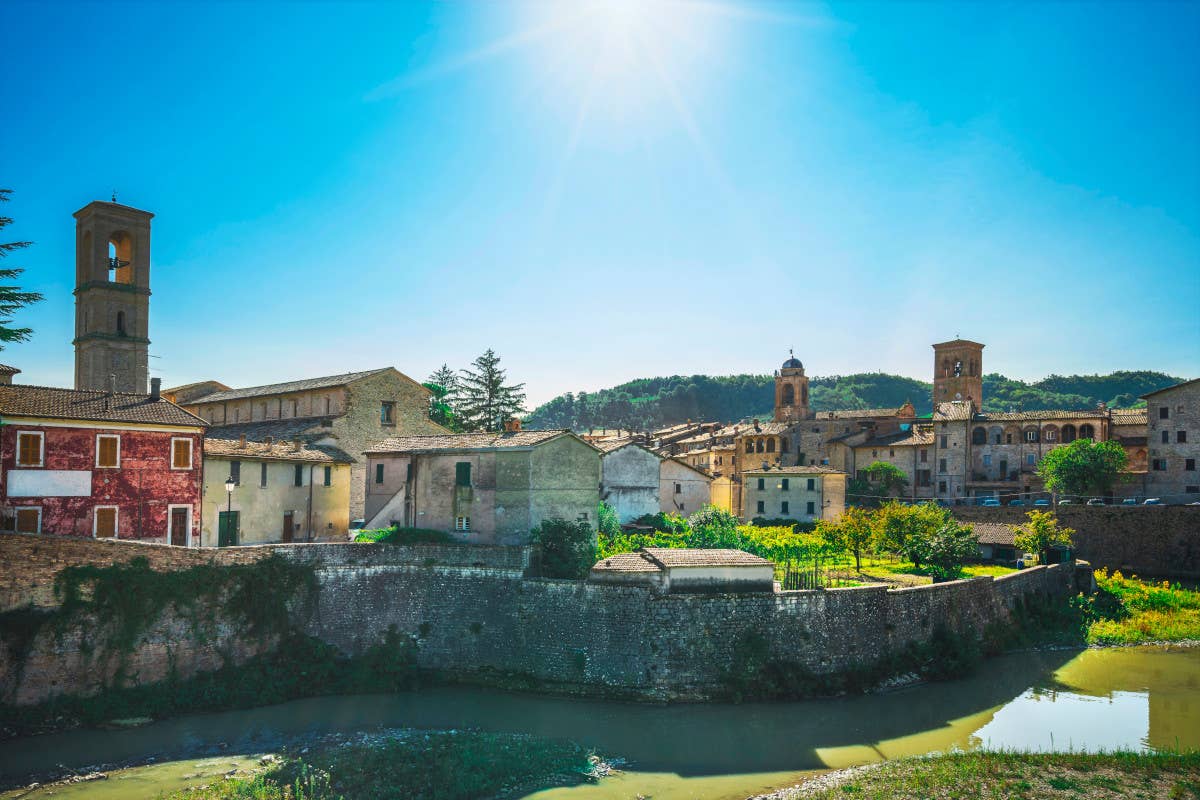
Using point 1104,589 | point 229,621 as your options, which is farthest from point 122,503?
point 1104,589

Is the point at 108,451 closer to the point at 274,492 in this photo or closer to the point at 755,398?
the point at 274,492

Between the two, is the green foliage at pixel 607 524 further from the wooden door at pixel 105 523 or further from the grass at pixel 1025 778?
the wooden door at pixel 105 523

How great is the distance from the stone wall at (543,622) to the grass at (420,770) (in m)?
3.97

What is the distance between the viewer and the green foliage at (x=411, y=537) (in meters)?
27.1

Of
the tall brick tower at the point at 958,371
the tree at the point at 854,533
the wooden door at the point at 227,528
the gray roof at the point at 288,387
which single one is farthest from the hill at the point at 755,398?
the wooden door at the point at 227,528

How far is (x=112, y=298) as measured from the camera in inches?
1523

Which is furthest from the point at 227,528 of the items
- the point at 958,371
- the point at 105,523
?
the point at 958,371

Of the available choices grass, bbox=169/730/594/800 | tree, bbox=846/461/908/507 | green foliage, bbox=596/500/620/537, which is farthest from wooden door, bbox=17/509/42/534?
tree, bbox=846/461/908/507

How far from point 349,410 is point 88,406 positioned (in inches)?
540

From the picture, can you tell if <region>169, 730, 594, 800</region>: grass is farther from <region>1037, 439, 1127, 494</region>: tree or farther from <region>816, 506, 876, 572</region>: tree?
<region>1037, 439, 1127, 494</region>: tree

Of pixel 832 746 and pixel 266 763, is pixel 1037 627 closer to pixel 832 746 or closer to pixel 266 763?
pixel 832 746

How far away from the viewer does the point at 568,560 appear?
83.3 ft

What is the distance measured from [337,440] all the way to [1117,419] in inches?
2045

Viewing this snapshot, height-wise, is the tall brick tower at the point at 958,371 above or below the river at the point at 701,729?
above
